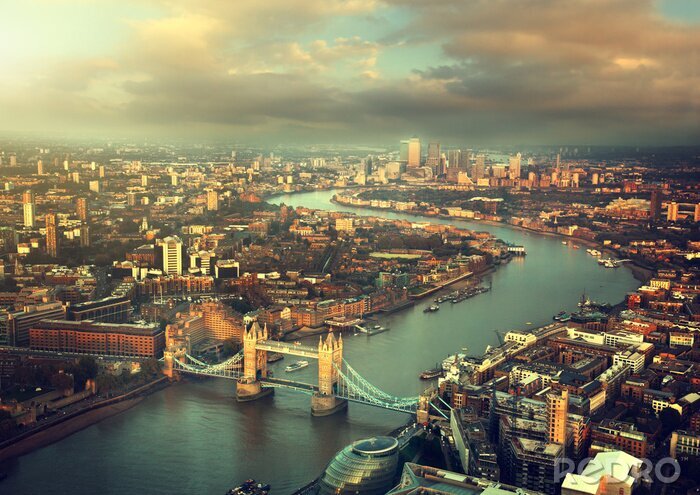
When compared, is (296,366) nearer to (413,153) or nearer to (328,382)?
(328,382)

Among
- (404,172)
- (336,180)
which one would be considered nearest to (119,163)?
(336,180)

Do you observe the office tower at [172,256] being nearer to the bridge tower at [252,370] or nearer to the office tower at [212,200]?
the office tower at [212,200]

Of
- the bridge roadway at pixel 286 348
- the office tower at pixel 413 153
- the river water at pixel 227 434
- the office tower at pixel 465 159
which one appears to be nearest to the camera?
the river water at pixel 227 434

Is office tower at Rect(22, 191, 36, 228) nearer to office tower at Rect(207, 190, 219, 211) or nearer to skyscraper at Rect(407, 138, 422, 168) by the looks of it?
office tower at Rect(207, 190, 219, 211)

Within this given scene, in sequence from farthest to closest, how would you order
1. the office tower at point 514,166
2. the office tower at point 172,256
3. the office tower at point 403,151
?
1. the office tower at point 514,166
2. the office tower at point 403,151
3. the office tower at point 172,256

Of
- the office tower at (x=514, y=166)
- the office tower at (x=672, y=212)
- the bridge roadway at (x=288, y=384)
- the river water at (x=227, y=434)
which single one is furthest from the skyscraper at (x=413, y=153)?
the bridge roadway at (x=288, y=384)

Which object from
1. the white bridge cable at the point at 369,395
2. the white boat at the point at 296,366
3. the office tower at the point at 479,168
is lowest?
the white boat at the point at 296,366

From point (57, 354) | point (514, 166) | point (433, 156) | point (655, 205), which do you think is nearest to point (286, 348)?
point (57, 354)

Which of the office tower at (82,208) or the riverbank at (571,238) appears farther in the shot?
the riverbank at (571,238)
